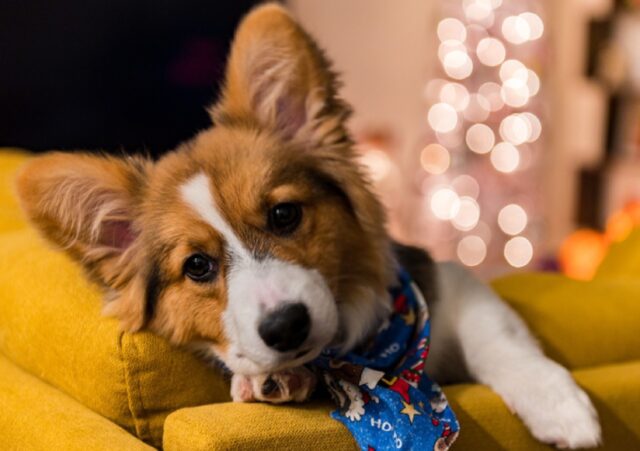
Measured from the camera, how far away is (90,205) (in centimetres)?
192

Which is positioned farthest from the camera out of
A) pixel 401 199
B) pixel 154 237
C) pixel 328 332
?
pixel 401 199

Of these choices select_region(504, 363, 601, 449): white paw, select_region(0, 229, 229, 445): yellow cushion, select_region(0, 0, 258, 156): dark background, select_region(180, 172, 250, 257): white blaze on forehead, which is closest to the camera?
select_region(0, 229, 229, 445): yellow cushion

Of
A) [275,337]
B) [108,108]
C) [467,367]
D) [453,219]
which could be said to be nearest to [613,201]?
[453,219]

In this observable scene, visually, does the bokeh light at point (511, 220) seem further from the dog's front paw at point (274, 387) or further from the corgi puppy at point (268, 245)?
the dog's front paw at point (274, 387)

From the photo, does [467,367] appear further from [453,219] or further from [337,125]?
[453,219]

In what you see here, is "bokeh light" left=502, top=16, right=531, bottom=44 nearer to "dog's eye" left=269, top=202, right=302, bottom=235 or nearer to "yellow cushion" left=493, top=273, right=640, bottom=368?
"yellow cushion" left=493, top=273, right=640, bottom=368

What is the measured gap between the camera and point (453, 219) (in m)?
5.66

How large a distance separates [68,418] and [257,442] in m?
0.37

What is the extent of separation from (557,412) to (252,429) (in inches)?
24.6

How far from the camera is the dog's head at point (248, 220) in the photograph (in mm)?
1738

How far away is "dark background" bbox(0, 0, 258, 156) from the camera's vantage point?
4824mm

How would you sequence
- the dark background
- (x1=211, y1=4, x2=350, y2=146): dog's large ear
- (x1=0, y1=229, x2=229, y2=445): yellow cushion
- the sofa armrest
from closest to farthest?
the sofa armrest
(x1=0, y1=229, x2=229, y2=445): yellow cushion
(x1=211, y1=4, x2=350, y2=146): dog's large ear
the dark background

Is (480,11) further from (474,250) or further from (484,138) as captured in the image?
(474,250)

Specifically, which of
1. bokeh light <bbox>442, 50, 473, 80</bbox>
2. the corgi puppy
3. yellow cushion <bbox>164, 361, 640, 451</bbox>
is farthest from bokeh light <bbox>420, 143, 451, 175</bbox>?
yellow cushion <bbox>164, 361, 640, 451</bbox>
